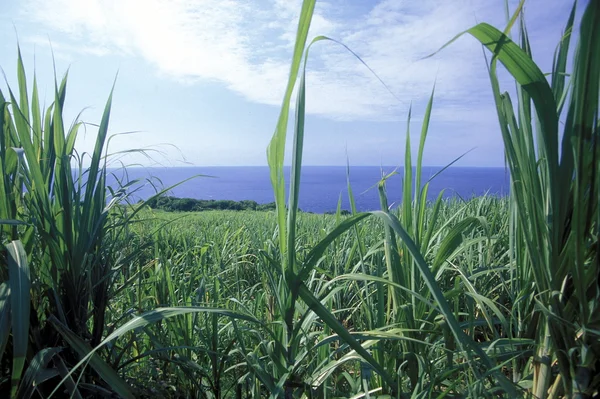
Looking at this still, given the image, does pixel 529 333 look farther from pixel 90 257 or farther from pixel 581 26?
pixel 90 257

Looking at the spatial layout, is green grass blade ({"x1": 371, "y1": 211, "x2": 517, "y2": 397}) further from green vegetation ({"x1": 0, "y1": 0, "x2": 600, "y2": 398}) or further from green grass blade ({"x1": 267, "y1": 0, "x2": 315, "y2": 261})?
green grass blade ({"x1": 267, "y1": 0, "x2": 315, "y2": 261})

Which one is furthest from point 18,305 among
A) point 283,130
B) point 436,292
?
point 436,292

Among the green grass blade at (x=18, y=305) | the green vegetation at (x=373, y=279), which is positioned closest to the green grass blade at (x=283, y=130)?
the green vegetation at (x=373, y=279)

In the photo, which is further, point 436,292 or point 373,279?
point 373,279

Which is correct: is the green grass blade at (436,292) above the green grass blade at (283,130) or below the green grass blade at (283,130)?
below

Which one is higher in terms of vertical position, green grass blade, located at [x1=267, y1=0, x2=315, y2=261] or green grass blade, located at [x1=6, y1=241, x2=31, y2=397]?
green grass blade, located at [x1=267, y1=0, x2=315, y2=261]

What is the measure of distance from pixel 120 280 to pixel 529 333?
1.77 meters

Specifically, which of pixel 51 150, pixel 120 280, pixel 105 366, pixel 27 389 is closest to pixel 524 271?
pixel 105 366

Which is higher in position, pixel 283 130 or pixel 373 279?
pixel 283 130

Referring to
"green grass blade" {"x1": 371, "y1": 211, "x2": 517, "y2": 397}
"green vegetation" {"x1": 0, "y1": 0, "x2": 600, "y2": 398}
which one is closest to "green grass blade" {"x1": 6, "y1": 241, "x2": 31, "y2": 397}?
"green vegetation" {"x1": 0, "y1": 0, "x2": 600, "y2": 398}

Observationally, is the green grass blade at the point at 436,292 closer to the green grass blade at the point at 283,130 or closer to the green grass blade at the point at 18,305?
the green grass blade at the point at 283,130

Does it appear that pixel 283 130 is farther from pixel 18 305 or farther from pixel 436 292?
pixel 18 305

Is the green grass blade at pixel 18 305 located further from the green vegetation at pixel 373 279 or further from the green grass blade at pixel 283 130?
the green grass blade at pixel 283 130

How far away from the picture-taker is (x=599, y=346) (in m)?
0.64
